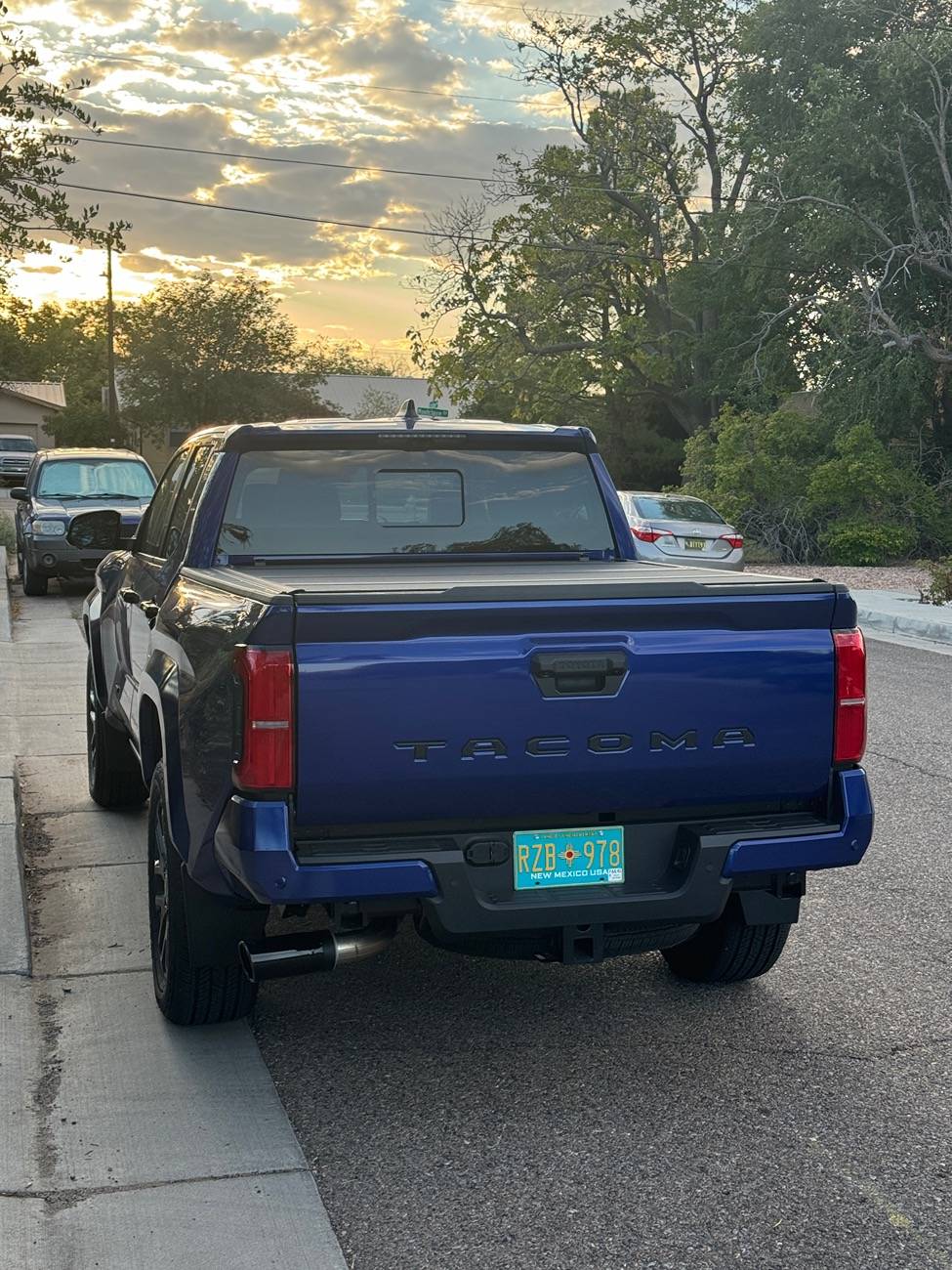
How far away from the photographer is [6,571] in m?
22.3

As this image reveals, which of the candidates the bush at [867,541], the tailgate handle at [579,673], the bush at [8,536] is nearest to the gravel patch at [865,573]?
the bush at [867,541]

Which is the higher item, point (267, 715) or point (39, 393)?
point (267, 715)

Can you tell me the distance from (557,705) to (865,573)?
23128 mm

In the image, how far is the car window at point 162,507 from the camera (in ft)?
21.1

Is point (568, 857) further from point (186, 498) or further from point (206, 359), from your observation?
point (206, 359)

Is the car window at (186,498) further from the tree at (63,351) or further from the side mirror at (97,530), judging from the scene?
the tree at (63,351)

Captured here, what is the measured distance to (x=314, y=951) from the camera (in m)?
4.33

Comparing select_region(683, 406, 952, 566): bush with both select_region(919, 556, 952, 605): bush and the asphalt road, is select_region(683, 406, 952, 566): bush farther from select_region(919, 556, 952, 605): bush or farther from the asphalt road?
the asphalt road

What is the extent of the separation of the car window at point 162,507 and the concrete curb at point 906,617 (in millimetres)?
11637

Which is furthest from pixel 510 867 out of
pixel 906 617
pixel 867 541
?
pixel 867 541

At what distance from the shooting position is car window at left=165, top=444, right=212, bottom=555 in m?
5.70

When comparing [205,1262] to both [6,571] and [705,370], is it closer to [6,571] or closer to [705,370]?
[6,571]

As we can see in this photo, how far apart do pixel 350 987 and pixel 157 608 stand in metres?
1.55

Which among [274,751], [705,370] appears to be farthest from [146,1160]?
[705,370]
